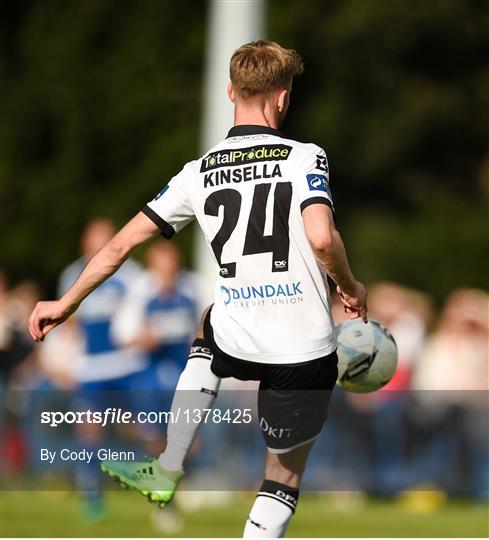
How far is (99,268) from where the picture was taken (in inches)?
258

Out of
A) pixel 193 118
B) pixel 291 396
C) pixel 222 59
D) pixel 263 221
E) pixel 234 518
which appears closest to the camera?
pixel 263 221

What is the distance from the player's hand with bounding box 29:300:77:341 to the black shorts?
0.72m

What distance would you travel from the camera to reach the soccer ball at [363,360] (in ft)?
22.7

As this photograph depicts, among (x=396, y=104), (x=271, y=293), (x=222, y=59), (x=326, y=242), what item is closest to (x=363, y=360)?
(x=271, y=293)

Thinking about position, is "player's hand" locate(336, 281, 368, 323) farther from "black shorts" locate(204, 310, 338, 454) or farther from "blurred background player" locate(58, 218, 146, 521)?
"blurred background player" locate(58, 218, 146, 521)

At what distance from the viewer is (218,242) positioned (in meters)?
6.41

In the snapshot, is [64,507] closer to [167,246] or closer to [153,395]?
[153,395]

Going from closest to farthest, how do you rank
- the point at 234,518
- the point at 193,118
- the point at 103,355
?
the point at 234,518 < the point at 103,355 < the point at 193,118

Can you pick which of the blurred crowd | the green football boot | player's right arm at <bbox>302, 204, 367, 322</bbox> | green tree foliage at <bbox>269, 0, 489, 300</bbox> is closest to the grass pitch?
the blurred crowd

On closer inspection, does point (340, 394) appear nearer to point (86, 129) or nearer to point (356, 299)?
point (356, 299)

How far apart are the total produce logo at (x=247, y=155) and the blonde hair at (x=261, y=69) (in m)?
0.25

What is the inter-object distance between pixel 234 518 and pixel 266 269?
612 cm

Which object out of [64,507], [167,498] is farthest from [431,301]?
[167,498]

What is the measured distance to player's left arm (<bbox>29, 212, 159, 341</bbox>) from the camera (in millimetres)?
6543
